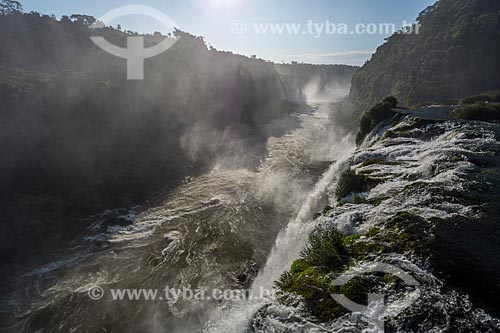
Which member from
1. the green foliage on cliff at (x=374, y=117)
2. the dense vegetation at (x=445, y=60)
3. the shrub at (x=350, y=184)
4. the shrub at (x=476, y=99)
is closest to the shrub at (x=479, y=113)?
the green foliage on cliff at (x=374, y=117)

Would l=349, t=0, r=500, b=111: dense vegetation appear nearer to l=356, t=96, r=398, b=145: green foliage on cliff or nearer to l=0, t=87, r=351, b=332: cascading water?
l=356, t=96, r=398, b=145: green foliage on cliff

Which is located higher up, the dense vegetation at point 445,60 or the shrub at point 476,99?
the dense vegetation at point 445,60

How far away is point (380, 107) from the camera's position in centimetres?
2506

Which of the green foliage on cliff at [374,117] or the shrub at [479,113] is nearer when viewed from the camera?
the shrub at [479,113]

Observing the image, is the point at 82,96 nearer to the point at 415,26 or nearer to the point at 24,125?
the point at 24,125

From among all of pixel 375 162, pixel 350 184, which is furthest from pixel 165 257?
pixel 375 162

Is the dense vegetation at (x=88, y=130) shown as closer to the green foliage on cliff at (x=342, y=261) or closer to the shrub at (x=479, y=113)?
the green foliage on cliff at (x=342, y=261)

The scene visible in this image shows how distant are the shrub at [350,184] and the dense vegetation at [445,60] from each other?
35.2 metres

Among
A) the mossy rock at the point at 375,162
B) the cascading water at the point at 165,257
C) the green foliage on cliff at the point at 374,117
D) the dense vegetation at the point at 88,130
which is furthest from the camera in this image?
the green foliage on cliff at the point at 374,117

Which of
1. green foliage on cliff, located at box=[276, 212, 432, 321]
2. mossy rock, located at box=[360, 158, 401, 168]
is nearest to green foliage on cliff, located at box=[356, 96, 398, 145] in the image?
mossy rock, located at box=[360, 158, 401, 168]

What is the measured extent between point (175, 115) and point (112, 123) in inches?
412

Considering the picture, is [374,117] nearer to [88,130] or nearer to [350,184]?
[350,184]

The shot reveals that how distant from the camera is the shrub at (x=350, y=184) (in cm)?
1305

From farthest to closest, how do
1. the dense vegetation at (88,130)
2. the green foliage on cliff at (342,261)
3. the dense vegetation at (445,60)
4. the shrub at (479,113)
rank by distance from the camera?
the dense vegetation at (445,60) → the dense vegetation at (88,130) → the shrub at (479,113) → the green foliage on cliff at (342,261)
